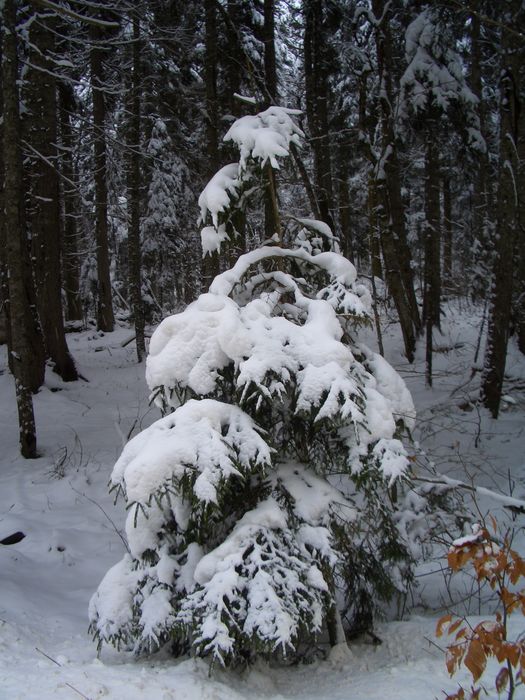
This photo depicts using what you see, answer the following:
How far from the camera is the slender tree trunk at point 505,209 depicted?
8219mm

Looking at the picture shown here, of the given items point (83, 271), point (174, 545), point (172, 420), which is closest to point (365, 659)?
point (174, 545)

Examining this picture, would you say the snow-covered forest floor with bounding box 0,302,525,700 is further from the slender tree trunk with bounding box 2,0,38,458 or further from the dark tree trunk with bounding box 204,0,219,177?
the dark tree trunk with bounding box 204,0,219,177

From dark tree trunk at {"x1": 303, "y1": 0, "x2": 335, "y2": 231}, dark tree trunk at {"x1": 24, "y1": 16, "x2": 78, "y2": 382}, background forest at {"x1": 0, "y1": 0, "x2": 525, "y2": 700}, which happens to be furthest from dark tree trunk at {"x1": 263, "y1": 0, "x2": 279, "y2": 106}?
dark tree trunk at {"x1": 24, "y1": 16, "x2": 78, "y2": 382}

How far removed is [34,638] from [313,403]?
257cm

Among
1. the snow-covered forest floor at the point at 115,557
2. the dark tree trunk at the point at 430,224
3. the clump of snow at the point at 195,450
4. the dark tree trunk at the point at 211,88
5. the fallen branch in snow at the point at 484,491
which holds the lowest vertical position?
the snow-covered forest floor at the point at 115,557

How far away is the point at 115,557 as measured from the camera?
18.7 feet

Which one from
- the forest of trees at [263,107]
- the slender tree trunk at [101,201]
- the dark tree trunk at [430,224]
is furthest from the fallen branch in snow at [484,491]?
the slender tree trunk at [101,201]

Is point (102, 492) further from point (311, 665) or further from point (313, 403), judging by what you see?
point (313, 403)

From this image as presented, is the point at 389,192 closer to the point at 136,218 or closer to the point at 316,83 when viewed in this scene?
the point at 316,83

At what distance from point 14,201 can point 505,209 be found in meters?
7.70

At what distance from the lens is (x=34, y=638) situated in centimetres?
357

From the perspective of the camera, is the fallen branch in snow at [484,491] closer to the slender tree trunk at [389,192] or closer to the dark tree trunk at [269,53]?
the slender tree trunk at [389,192]

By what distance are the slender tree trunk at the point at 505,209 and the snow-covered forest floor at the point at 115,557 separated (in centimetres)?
108

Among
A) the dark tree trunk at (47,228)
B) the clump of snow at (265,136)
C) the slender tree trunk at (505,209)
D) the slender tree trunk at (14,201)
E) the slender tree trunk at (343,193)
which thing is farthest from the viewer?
the slender tree trunk at (343,193)
